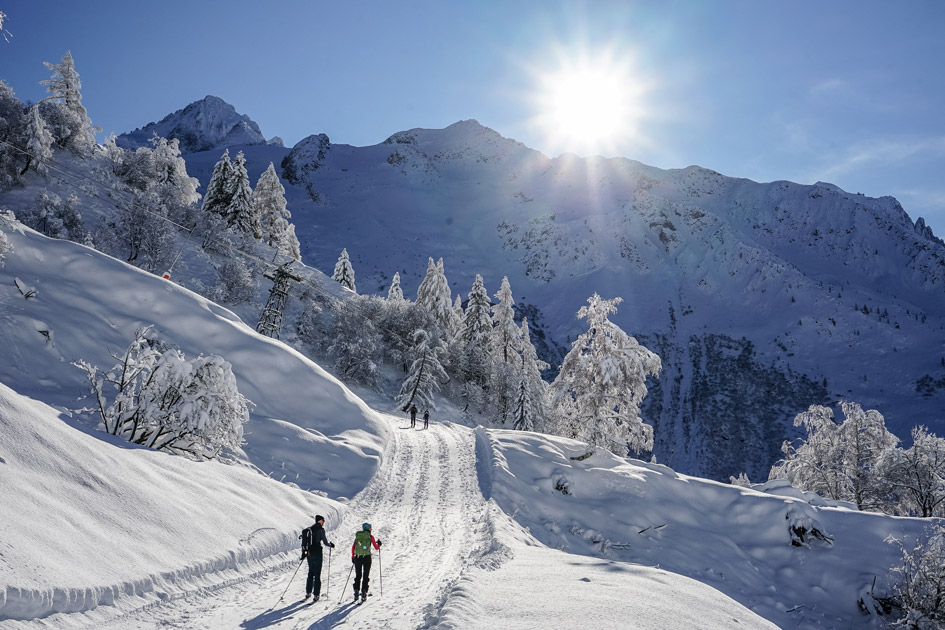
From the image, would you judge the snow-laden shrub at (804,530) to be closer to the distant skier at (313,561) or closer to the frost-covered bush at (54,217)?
the distant skier at (313,561)

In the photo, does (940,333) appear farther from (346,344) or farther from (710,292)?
(346,344)

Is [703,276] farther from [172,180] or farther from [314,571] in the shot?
[314,571]

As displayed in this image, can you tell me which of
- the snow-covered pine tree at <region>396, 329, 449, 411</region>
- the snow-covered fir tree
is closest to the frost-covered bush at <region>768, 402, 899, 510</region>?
the snow-covered fir tree

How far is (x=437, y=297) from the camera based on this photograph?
5156 cm

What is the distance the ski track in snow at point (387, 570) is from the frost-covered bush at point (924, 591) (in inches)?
506

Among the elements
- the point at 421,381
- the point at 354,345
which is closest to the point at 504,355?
the point at 421,381

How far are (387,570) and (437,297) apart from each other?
136 ft

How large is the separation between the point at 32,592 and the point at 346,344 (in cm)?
3433

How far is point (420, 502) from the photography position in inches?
668

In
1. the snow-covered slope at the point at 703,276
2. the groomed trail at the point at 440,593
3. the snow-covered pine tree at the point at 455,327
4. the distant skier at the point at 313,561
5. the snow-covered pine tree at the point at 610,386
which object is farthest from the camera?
the snow-covered slope at the point at 703,276

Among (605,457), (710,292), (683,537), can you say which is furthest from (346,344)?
(710,292)

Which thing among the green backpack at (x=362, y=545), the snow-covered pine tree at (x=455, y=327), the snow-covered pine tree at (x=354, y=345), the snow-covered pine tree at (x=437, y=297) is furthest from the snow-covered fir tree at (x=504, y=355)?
the green backpack at (x=362, y=545)

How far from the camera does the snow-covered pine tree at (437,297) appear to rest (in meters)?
51.1

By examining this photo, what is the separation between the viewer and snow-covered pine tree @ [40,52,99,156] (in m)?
44.0
